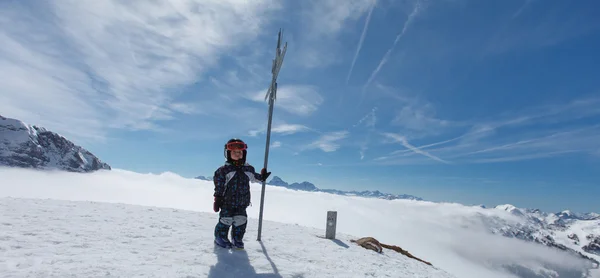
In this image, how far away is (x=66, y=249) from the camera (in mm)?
5566

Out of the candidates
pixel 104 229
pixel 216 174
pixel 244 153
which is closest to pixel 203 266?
pixel 216 174

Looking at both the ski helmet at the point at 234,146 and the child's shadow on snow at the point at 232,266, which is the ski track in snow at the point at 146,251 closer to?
the child's shadow on snow at the point at 232,266

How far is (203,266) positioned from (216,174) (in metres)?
2.37

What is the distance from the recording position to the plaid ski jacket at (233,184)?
7191 mm

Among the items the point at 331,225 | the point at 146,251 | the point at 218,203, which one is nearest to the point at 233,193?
the point at 218,203

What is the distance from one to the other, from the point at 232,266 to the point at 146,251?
195 centimetres

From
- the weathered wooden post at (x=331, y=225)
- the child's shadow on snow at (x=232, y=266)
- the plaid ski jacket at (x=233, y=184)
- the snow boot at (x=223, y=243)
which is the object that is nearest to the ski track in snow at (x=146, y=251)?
the child's shadow on snow at (x=232, y=266)

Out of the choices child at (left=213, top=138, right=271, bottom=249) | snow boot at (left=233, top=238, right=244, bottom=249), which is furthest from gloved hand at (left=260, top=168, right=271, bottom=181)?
snow boot at (left=233, top=238, right=244, bottom=249)

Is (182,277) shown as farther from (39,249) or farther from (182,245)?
(39,249)

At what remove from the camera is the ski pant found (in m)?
7.16

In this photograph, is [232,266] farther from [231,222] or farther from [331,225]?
[331,225]

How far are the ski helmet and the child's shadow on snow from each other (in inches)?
91.2

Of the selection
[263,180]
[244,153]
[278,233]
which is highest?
[244,153]

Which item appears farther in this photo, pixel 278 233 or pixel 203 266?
pixel 278 233
